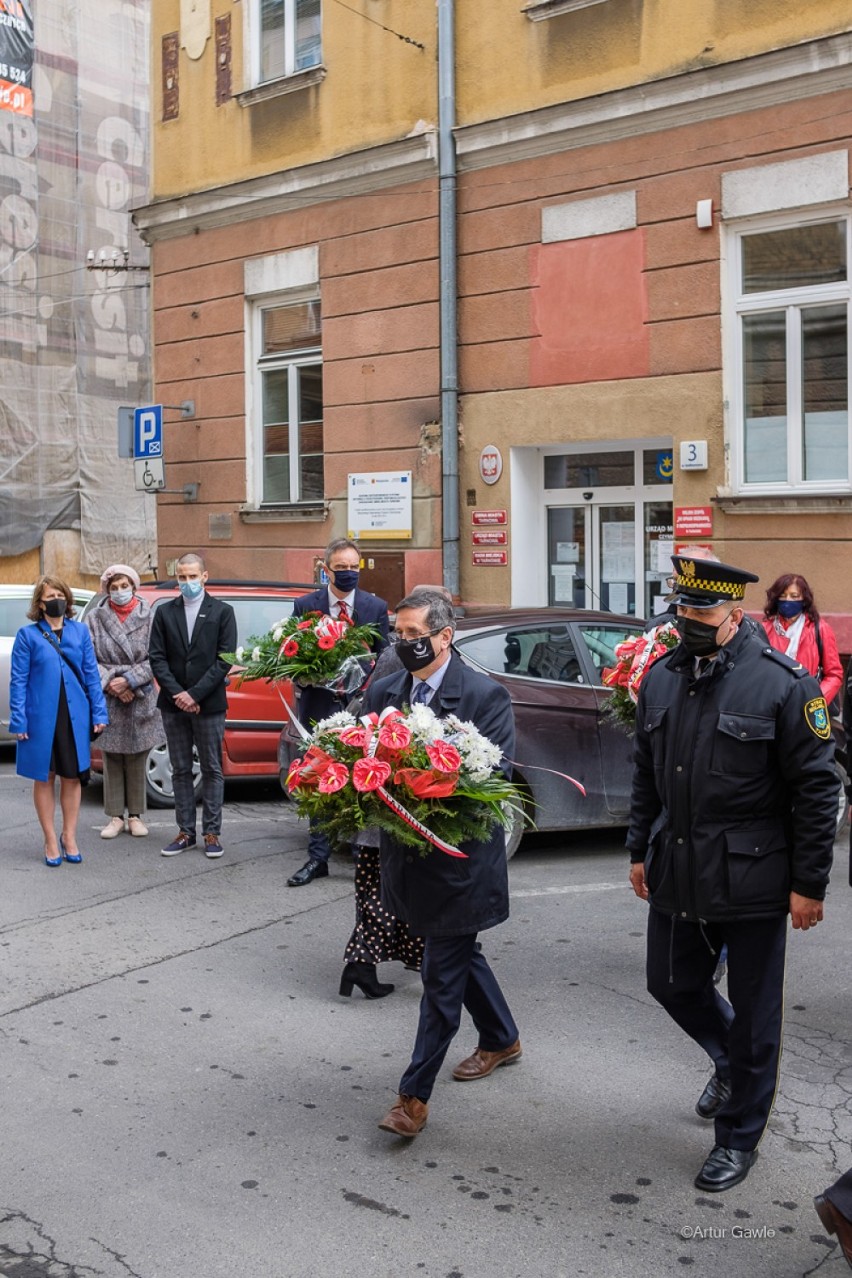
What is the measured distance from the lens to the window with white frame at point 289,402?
16391mm

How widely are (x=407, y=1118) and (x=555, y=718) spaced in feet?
14.0

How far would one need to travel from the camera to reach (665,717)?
446cm

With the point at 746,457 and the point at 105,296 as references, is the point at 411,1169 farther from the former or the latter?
the point at 105,296

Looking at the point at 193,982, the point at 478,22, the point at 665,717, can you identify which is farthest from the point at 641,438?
the point at 665,717

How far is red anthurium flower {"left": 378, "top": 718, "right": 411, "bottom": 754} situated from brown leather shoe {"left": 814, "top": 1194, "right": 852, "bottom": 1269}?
5.93 feet

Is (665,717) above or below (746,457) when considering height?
below

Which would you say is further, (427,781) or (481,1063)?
(481,1063)

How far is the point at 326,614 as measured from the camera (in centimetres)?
823

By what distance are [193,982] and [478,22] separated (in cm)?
1129

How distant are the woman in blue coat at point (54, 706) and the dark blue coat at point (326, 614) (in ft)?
5.22

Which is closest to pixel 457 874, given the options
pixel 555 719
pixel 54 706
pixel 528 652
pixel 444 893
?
pixel 444 893

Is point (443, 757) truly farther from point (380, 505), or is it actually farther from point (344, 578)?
point (380, 505)

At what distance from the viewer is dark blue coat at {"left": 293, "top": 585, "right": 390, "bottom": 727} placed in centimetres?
810

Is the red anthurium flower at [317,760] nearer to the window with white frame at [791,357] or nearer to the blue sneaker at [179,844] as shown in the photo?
the blue sneaker at [179,844]
